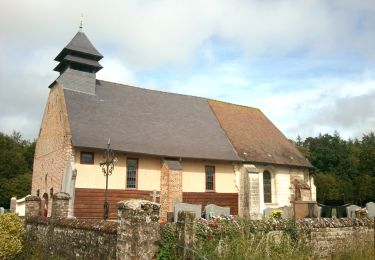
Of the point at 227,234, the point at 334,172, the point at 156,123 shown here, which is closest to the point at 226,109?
the point at 156,123

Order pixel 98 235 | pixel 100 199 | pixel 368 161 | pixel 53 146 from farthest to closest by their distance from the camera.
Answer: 1. pixel 368 161
2. pixel 53 146
3. pixel 100 199
4. pixel 98 235

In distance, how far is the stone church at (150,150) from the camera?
20.7m

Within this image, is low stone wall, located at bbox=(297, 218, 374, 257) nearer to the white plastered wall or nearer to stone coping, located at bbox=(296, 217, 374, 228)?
stone coping, located at bbox=(296, 217, 374, 228)

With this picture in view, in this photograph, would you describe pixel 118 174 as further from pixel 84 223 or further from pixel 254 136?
pixel 84 223

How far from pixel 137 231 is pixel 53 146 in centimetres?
1729

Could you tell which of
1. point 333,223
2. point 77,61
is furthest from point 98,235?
point 77,61

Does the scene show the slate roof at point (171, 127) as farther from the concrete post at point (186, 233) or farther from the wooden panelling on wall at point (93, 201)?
the concrete post at point (186, 233)

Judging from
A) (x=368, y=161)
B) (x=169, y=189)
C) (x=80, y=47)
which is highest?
(x=80, y=47)

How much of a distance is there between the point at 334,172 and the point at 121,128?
3588cm

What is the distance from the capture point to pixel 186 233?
7246 millimetres

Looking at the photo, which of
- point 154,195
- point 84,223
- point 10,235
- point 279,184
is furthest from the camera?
point 279,184

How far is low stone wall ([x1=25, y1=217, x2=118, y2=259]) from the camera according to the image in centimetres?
823

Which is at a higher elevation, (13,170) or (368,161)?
(368,161)

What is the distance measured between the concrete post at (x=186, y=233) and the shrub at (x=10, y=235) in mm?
7119
